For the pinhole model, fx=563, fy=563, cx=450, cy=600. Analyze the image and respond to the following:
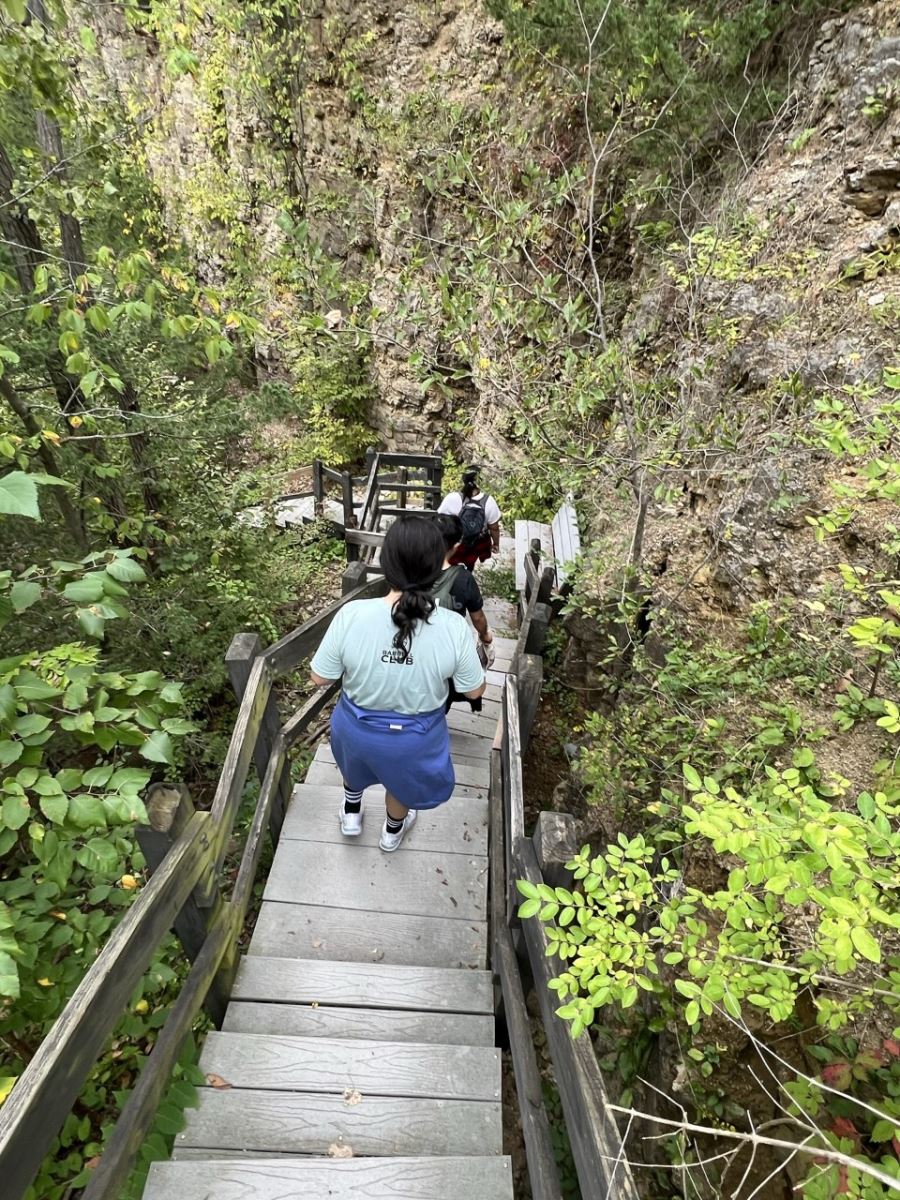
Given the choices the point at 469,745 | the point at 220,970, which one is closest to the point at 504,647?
the point at 469,745

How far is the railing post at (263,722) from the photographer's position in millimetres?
2953

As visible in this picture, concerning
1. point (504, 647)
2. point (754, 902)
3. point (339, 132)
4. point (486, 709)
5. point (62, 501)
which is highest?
point (339, 132)

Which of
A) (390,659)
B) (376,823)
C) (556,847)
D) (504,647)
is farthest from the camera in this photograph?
(504,647)

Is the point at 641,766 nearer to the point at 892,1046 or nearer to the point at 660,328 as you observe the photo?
the point at 892,1046

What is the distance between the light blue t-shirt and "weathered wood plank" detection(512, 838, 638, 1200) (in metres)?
1.18

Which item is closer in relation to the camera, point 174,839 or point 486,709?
point 174,839

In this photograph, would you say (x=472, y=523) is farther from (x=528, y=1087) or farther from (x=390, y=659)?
(x=528, y=1087)

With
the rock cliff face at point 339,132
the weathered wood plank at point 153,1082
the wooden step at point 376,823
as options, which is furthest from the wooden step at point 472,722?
the rock cliff face at point 339,132

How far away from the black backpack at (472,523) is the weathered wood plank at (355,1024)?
145 inches

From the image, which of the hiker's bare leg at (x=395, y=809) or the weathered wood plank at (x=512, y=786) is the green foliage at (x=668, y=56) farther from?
the hiker's bare leg at (x=395, y=809)

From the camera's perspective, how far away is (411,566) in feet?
8.05

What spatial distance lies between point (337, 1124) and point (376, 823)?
151cm

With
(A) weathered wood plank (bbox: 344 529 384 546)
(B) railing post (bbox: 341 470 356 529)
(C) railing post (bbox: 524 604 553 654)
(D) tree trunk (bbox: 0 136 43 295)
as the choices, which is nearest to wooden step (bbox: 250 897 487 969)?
(C) railing post (bbox: 524 604 553 654)

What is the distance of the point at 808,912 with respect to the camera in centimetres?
245
